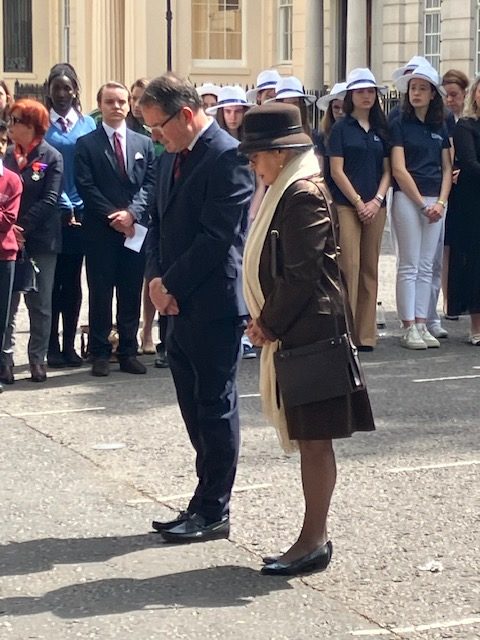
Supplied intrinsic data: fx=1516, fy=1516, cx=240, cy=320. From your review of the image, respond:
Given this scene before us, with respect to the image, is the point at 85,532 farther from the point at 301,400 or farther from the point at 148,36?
the point at 148,36

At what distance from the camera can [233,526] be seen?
685cm

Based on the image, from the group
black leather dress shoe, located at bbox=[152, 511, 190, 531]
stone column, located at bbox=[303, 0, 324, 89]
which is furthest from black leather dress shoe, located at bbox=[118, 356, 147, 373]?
stone column, located at bbox=[303, 0, 324, 89]

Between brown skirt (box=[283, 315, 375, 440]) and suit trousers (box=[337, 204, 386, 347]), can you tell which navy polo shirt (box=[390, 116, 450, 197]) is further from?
brown skirt (box=[283, 315, 375, 440])

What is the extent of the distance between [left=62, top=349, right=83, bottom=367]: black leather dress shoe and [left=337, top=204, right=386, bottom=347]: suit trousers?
7.03 feet

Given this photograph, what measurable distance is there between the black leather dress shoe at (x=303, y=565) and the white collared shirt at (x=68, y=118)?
571 cm

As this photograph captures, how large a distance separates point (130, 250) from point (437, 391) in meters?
2.37

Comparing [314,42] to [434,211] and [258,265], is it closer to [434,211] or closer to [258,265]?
[434,211]

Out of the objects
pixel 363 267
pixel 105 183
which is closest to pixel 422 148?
pixel 363 267

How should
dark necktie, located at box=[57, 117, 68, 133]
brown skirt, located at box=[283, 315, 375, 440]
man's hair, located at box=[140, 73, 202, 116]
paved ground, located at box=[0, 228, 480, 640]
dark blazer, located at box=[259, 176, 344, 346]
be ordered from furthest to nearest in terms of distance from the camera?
dark necktie, located at box=[57, 117, 68, 133] → man's hair, located at box=[140, 73, 202, 116] → brown skirt, located at box=[283, 315, 375, 440] → dark blazer, located at box=[259, 176, 344, 346] → paved ground, located at box=[0, 228, 480, 640]

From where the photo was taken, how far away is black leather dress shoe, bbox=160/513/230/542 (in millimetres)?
6602

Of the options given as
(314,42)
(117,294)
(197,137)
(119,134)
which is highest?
(314,42)

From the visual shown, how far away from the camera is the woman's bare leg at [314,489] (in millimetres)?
6125

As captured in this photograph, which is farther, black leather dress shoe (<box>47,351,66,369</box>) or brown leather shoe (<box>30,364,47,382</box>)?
black leather dress shoe (<box>47,351,66,369</box>)

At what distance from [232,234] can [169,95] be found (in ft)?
2.13
